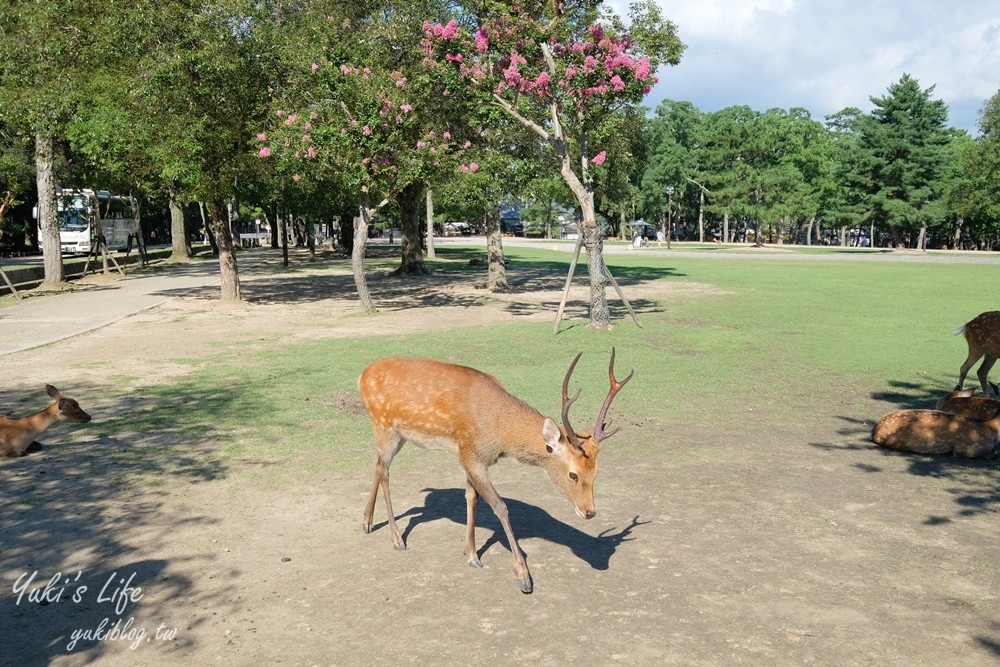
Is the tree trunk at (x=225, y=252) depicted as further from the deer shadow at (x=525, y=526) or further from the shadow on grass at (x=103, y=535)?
the deer shadow at (x=525, y=526)

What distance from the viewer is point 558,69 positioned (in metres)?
18.4

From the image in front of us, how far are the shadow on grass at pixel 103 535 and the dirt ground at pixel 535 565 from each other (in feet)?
0.08

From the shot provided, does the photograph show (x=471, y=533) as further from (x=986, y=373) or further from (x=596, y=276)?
(x=596, y=276)

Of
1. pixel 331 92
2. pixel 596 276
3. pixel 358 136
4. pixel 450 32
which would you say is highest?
pixel 450 32

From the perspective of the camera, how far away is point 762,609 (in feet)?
17.9

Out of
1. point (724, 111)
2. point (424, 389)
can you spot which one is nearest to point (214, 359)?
point (424, 389)

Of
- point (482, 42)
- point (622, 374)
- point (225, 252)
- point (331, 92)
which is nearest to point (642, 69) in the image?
point (482, 42)

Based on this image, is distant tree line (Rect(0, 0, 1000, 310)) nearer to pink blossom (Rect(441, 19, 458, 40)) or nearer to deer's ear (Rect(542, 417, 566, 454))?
pink blossom (Rect(441, 19, 458, 40))

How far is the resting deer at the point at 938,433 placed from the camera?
872 centimetres

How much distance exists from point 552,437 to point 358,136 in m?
16.7

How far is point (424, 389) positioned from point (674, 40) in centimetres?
1667

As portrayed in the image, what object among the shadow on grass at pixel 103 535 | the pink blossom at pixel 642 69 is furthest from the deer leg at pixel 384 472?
the pink blossom at pixel 642 69

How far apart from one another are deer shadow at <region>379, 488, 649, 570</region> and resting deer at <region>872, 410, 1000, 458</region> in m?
3.78

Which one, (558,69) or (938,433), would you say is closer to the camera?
(938,433)
